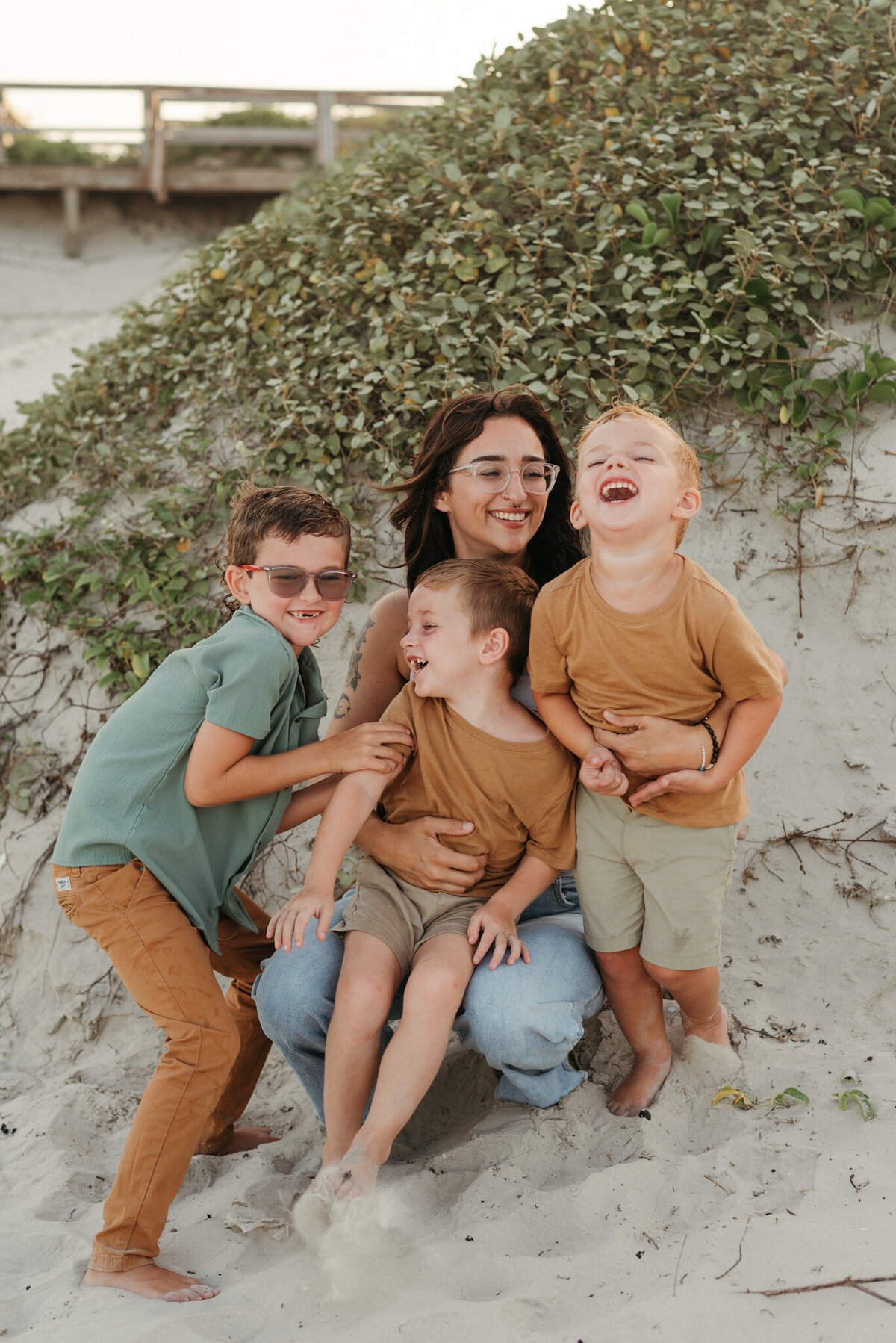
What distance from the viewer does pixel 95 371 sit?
486 centimetres

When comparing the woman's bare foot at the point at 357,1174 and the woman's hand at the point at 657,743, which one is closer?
the woman's bare foot at the point at 357,1174

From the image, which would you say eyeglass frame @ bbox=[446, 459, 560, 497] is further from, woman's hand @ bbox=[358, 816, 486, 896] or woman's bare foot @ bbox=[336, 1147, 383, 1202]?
woman's bare foot @ bbox=[336, 1147, 383, 1202]

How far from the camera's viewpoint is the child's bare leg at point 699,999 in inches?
93.8

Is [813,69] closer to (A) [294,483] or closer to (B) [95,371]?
(A) [294,483]

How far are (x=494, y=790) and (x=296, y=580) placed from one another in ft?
2.27

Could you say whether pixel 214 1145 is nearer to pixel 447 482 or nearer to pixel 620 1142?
pixel 620 1142

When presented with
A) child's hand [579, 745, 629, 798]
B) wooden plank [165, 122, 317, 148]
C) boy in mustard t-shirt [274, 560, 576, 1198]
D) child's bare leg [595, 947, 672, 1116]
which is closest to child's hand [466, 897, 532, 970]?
boy in mustard t-shirt [274, 560, 576, 1198]

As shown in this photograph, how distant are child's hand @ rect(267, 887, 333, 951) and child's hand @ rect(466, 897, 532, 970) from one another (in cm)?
33

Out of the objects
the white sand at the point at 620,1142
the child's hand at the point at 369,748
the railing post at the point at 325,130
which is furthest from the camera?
the railing post at the point at 325,130

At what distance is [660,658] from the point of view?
2.24 meters

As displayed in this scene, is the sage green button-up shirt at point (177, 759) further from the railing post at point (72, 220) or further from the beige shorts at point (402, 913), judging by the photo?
the railing post at point (72, 220)

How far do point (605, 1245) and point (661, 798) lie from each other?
3.00ft

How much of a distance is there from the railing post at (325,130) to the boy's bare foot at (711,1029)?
38.3ft

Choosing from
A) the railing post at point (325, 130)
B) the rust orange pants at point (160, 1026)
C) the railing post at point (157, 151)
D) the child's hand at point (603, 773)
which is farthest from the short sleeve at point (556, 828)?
the railing post at point (157, 151)
